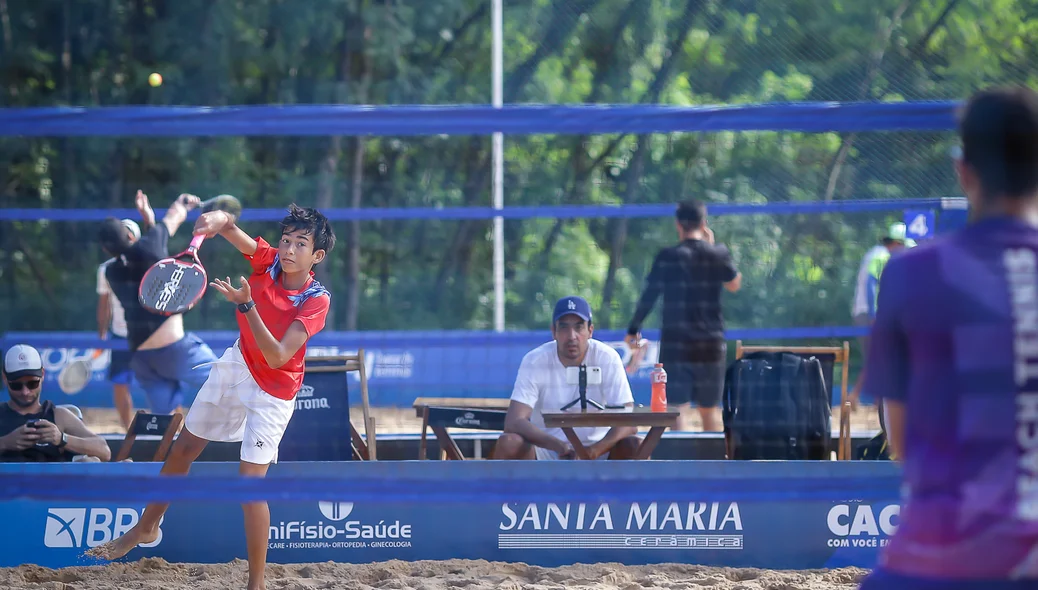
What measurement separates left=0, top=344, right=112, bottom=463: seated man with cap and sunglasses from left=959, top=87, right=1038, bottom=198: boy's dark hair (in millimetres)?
3730

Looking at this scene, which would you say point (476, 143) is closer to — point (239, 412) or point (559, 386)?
point (559, 386)

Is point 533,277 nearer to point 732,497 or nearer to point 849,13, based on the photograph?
point 849,13

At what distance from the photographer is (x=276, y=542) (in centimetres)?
414

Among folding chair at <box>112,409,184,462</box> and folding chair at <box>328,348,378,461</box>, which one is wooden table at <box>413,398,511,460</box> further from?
folding chair at <box>112,409,184,462</box>

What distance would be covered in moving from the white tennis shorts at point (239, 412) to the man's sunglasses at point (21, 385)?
133 cm

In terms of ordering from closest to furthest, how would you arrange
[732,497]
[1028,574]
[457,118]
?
[1028,574]
[732,497]
[457,118]

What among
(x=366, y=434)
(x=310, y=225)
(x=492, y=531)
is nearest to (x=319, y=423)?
(x=366, y=434)

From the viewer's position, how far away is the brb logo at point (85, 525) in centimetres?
406

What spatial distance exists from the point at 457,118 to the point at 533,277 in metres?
7.57

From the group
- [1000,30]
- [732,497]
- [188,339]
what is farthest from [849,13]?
[732,497]

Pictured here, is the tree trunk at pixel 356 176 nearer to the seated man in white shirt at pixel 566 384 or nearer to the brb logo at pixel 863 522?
the seated man in white shirt at pixel 566 384

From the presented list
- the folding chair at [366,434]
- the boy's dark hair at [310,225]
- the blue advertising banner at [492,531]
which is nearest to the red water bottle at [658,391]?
the blue advertising banner at [492,531]

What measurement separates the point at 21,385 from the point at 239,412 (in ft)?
4.85

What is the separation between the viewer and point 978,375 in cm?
174
